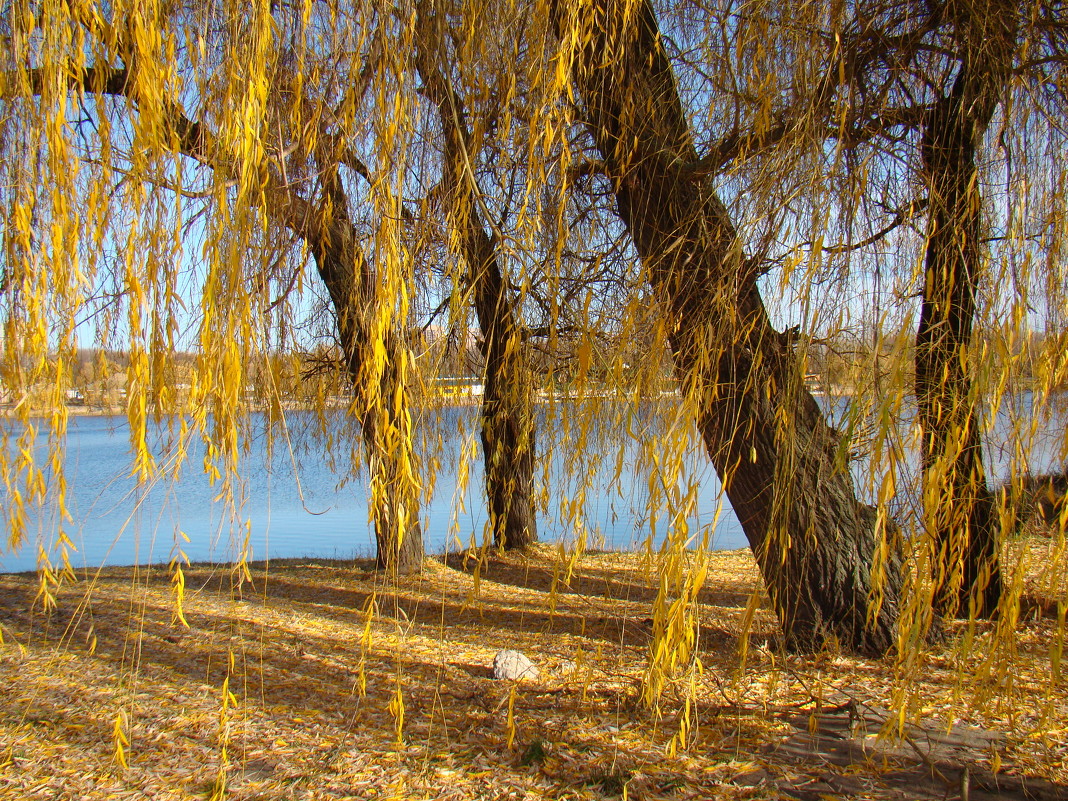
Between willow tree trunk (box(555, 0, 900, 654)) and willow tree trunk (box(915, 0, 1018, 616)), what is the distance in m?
0.17

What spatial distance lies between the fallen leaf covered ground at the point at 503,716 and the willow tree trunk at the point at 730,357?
0.21 meters

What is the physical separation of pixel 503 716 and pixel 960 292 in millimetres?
1579

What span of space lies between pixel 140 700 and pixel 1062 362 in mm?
2417

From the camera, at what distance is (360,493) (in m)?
5.81

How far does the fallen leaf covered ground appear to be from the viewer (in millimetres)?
1651

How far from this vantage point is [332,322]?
12.8 feet

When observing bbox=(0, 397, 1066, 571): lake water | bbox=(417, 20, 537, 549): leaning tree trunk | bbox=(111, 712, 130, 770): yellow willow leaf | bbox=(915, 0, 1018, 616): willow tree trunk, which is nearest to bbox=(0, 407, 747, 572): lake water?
bbox=(0, 397, 1066, 571): lake water

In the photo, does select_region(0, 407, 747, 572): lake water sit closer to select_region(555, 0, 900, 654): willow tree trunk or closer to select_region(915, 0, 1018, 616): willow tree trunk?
select_region(555, 0, 900, 654): willow tree trunk

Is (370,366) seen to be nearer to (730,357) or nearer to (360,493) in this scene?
(730,357)

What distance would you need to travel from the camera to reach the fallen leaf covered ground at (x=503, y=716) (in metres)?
1.65

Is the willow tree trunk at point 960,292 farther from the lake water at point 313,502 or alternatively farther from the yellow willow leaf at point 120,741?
the yellow willow leaf at point 120,741

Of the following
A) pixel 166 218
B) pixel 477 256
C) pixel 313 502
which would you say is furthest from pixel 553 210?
pixel 313 502

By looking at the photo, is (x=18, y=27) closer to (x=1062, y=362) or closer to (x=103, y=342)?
(x=103, y=342)

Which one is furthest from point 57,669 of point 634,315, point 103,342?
point 634,315
